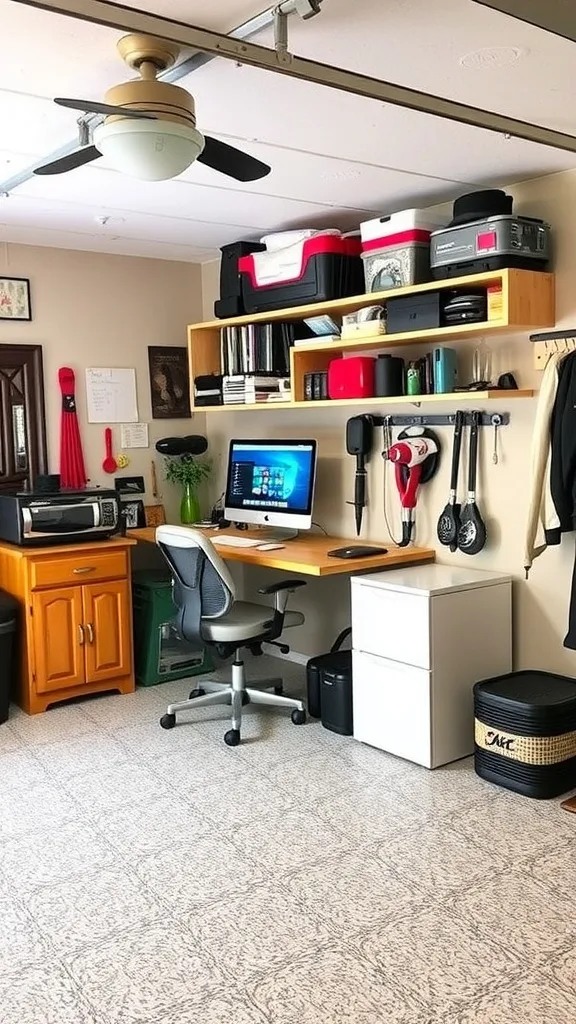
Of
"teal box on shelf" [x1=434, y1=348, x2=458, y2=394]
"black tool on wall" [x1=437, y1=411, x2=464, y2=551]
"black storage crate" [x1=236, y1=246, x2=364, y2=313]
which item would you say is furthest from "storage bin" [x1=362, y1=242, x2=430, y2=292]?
"black tool on wall" [x1=437, y1=411, x2=464, y2=551]

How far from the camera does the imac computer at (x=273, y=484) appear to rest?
4.39m

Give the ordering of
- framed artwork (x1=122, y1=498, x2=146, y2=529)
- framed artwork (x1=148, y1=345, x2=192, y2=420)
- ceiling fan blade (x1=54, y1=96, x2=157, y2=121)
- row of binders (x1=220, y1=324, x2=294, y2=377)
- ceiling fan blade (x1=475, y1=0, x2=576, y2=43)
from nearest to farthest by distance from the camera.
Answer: ceiling fan blade (x1=475, y1=0, x2=576, y2=43) < ceiling fan blade (x1=54, y1=96, x2=157, y2=121) < row of binders (x1=220, y1=324, x2=294, y2=377) < framed artwork (x1=122, y1=498, x2=146, y2=529) < framed artwork (x1=148, y1=345, x2=192, y2=420)

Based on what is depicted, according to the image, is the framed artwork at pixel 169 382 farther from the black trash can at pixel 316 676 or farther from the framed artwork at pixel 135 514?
the black trash can at pixel 316 676

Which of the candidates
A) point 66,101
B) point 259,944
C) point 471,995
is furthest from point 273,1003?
point 66,101

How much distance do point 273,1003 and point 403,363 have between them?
2682 mm

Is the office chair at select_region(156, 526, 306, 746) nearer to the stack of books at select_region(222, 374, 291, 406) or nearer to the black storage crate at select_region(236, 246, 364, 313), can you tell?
the stack of books at select_region(222, 374, 291, 406)

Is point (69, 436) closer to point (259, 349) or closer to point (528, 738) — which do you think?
point (259, 349)

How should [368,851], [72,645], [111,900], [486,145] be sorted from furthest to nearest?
[72,645]
[486,145]
[368,851]
[111,900]

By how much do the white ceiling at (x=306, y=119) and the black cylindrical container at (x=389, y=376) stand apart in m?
0.70

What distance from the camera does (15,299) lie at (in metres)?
4.65

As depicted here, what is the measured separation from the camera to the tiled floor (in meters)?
2.19

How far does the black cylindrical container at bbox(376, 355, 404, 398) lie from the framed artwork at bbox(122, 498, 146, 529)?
176 centimetres

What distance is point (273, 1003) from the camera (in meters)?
2.16

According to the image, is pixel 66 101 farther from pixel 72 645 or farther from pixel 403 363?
pixel 72 645
